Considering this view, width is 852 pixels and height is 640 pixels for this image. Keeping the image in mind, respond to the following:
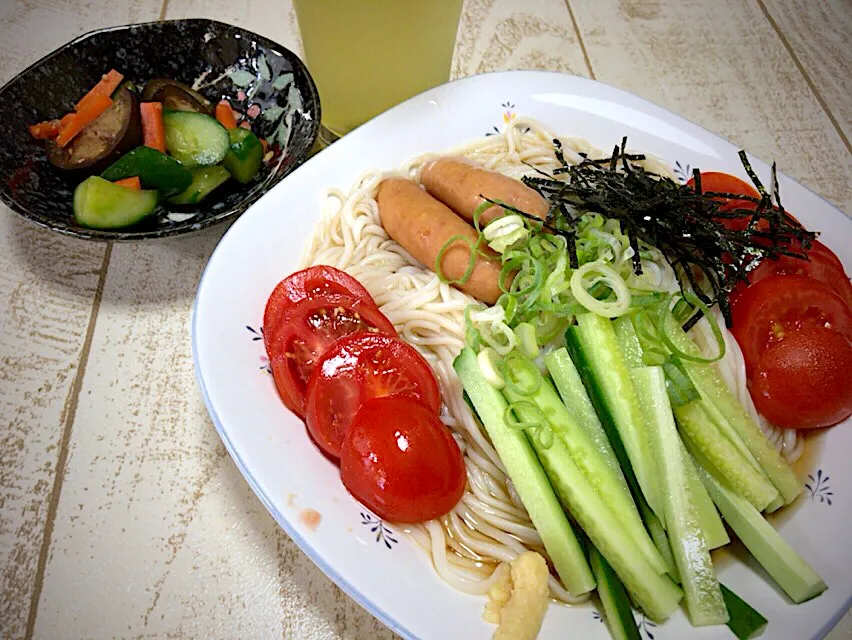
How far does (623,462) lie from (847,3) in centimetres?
372

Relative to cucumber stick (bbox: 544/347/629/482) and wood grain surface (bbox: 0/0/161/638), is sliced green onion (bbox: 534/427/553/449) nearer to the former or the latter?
cucumber stick (bbox: 544/347/629/482)

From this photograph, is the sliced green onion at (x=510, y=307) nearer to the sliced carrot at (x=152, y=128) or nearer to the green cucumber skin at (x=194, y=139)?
the green cucumber skin at (x=194, y=139)

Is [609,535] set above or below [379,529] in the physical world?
above

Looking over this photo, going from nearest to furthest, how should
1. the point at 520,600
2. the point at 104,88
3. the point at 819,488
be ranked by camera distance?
the point at 520,600
the point at 819,488
the point at 104,88

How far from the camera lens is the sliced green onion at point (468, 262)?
202cm

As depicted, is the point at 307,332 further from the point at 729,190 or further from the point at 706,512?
the point at 729,190

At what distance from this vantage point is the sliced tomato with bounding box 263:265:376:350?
1844 mm

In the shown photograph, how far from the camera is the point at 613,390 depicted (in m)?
1.63

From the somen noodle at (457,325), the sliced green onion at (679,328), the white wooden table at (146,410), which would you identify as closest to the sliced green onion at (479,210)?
the somen noodle at (457,325)

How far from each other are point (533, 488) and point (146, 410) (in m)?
1.27

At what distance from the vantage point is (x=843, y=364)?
174 centimetres

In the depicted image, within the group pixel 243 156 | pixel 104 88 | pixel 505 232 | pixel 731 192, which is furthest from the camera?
pixel 104 88

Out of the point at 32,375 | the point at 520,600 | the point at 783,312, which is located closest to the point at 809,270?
the point at 783,312

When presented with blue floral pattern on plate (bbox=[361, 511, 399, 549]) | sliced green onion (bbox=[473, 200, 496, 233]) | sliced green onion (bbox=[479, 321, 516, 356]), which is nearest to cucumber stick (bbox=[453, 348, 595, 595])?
sliced green onion (bbox=[479, 321, 516, 356])
